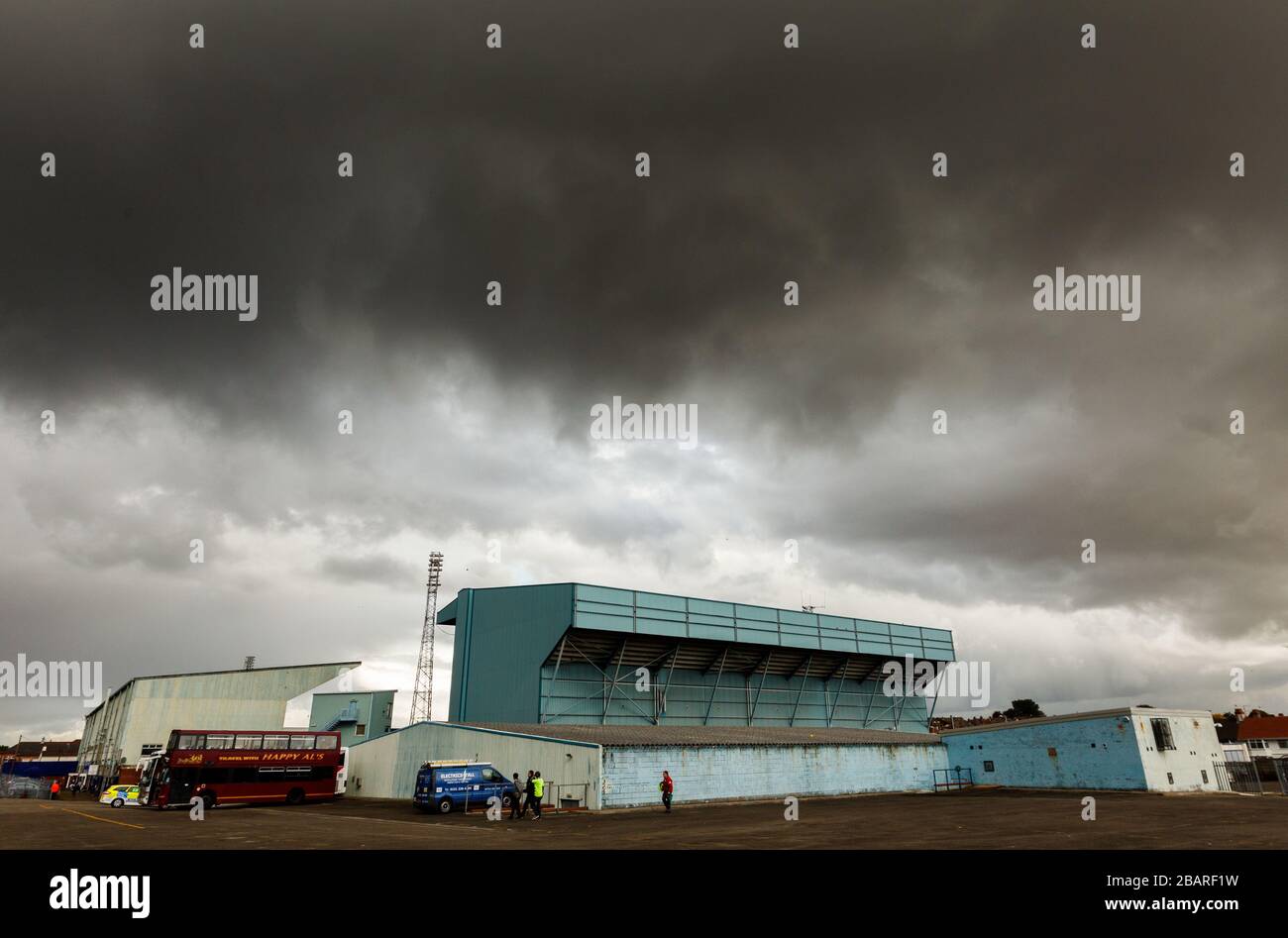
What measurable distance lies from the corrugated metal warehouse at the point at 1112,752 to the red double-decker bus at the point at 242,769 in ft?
153

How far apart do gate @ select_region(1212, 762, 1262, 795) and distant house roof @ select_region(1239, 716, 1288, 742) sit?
62510 mm

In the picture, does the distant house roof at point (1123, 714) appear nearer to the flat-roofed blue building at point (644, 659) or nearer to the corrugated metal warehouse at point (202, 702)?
the flat-roofed blue building at point (644, 659)

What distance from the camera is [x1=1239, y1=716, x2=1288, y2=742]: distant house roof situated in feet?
297

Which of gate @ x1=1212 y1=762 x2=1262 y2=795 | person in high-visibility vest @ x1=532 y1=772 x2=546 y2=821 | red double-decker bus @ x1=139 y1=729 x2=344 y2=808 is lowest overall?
gate @ x1=1212 y1=762 x2=1262 y2=795

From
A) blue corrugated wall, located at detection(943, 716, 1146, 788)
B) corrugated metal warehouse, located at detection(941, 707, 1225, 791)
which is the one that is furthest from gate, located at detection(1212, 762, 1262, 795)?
blue corrugated wall, located at detection(943, 716, 1146, 788)

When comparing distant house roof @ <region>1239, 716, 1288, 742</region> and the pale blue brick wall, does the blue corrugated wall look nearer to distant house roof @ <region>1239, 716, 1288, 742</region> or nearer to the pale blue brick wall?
the pale blue brick wall

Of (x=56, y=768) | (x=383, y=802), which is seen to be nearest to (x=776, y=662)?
(x=383, y=802)

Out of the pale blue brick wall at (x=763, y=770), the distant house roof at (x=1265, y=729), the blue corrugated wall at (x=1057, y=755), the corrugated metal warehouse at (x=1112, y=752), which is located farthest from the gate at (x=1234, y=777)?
the distant house roof at (x=1265, y=729)

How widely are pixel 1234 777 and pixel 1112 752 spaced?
1036cm

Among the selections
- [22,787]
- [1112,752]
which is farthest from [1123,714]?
[22,787]

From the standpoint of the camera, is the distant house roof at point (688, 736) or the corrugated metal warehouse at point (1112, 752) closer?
the distant house roof at point (688, 736)

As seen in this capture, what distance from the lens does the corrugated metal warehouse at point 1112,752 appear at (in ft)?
141
